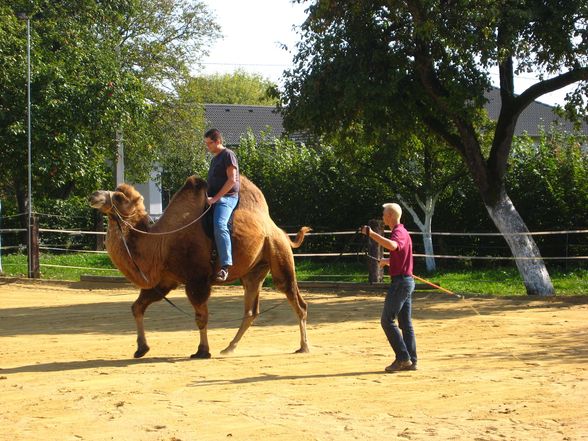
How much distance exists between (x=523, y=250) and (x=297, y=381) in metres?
11.0

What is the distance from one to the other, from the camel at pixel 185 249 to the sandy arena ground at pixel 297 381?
63 centimetres

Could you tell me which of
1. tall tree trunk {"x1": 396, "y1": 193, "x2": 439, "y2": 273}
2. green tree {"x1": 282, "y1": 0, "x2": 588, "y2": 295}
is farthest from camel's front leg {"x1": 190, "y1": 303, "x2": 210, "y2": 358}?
tall tree trunk {"x1": 396, "y1": 193, "x2": 439, "y2": 273}

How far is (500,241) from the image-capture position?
2467 centimetres

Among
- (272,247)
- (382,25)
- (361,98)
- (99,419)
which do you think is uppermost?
(382,25)

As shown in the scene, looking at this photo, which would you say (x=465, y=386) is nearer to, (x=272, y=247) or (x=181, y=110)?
(x=272, y=247)

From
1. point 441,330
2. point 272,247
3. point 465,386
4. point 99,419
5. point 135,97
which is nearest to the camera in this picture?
point 99,419

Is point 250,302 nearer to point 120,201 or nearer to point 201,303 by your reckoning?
point 201,303

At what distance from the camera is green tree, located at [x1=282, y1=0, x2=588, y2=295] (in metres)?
17.4

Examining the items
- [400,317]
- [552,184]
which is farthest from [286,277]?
[552,184]

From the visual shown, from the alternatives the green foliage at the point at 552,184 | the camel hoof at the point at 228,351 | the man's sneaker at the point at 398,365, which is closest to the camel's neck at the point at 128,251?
the camel hoof at the point at 228,351

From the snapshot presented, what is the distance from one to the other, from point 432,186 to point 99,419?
1752 cm

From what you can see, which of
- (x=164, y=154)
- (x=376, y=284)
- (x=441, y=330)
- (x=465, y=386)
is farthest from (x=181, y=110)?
(x=465, y=386)

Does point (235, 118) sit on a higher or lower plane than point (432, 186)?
higher

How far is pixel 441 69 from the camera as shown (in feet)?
62.9
